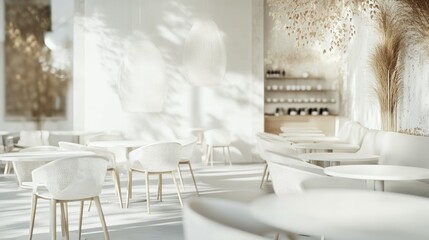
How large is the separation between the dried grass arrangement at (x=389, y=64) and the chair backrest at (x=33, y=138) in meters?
5.84

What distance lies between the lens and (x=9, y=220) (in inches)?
222

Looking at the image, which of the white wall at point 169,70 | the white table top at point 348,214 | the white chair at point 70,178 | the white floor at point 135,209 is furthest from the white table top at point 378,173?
the white wall at point 169,70

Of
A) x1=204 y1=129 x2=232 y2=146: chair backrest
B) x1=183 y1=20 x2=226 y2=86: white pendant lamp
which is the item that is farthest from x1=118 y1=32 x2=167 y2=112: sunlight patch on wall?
x1=204 y1=129 x2=232 y2=146: chair backrest

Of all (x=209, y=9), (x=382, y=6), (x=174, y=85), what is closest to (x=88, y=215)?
(x=382, y=6)

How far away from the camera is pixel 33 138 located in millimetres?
10281

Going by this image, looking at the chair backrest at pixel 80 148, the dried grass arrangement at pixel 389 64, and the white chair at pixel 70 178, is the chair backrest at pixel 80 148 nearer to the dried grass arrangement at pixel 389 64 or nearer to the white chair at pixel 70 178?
the white chair at pixel 70 178

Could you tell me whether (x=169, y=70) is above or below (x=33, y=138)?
above

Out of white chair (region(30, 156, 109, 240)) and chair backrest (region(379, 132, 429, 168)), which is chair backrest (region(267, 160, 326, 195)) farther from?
chair backrest (region(379, 132, 429, 168))

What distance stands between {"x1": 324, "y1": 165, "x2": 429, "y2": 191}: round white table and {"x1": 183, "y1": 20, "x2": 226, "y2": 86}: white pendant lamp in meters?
3.04

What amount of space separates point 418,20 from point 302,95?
18.0ft

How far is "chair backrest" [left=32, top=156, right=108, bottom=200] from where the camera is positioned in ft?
13.4

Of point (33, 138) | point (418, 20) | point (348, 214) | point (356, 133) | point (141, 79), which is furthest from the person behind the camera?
point (33, 138)

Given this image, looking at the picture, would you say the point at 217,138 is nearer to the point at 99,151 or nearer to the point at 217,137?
the point at 217,137

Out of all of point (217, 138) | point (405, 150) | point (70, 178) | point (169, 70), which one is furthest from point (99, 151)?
point (169, 70)
